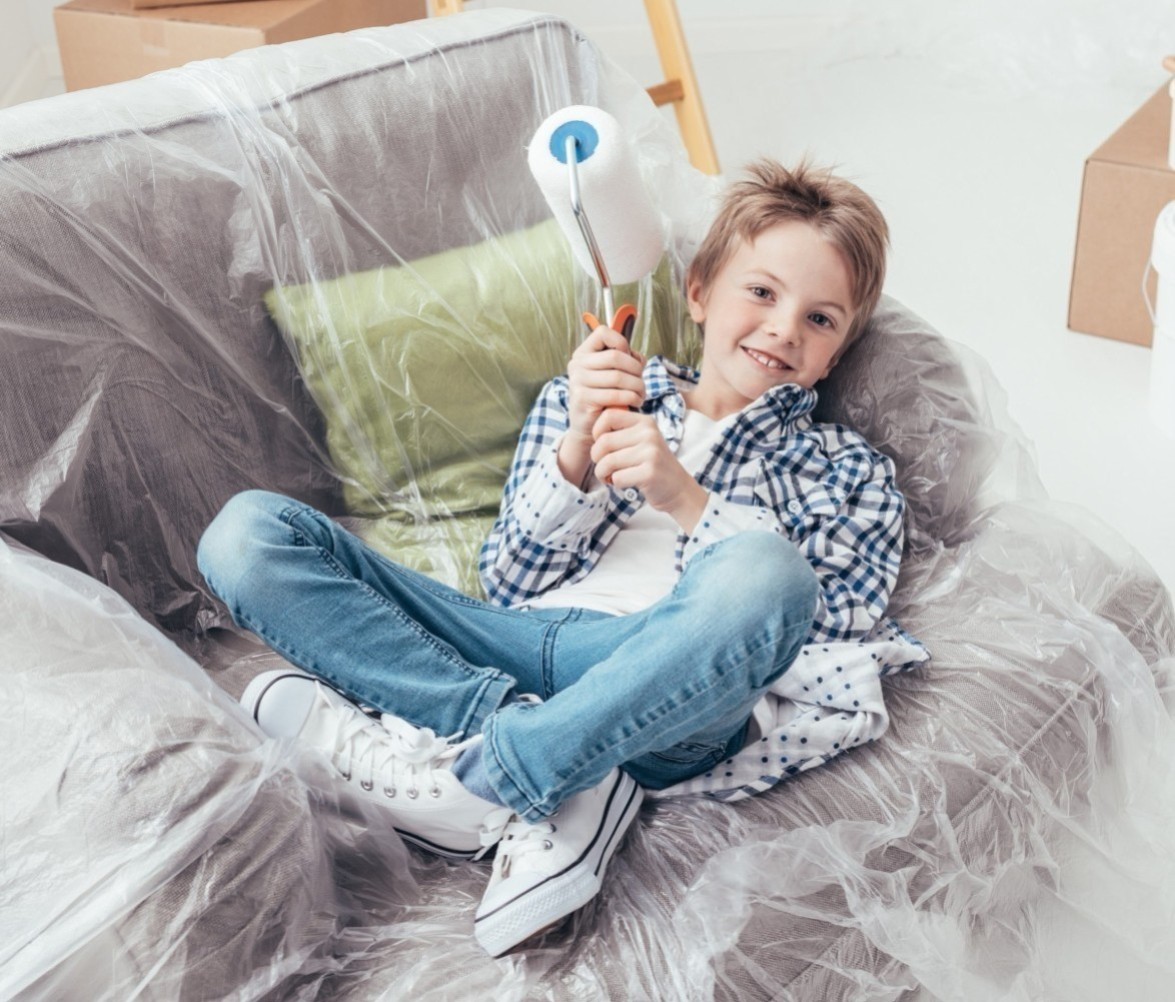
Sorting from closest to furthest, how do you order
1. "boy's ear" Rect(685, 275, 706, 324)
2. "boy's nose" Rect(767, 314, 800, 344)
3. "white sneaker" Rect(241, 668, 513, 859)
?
"white sneaker" Rect(241, 668, 513, 859), "boy's nose" Rect(767, 314, 800, 344), "boy's ear" Rect(685, 275, 706, 324)

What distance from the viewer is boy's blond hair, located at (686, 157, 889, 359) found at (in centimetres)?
119

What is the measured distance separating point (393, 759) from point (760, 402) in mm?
459

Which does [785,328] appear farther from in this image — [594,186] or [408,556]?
[408,556]

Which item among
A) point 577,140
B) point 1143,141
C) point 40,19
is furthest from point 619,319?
point 40,19

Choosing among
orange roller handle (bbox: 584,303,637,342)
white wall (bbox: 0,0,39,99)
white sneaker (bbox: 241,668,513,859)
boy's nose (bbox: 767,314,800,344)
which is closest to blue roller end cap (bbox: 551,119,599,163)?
orange roller handle (bbox: 584,303,637,342)

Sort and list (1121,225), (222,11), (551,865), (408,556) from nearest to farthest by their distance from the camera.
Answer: (551,865)
(408,556)
(1121,225)
(222,11)

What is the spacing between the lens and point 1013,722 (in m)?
1.06

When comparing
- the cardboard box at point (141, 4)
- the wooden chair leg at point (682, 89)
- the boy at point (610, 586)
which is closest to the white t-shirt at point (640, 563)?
the boy at point (610, 586)

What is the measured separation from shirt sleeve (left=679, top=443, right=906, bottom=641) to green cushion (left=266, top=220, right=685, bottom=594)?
0.25 metres

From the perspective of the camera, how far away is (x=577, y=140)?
1068 mm

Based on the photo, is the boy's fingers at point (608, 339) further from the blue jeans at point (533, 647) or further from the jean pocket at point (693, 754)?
the jean pocket at point (693, 754)

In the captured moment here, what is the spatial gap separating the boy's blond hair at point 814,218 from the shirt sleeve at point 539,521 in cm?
21

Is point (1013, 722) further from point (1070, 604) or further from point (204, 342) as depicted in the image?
point (204, 342)

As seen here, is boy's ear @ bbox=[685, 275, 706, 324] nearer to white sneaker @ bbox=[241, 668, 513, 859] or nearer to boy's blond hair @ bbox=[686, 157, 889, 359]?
boy's blond hair @ bbox=[686, 157, 889, 359]
